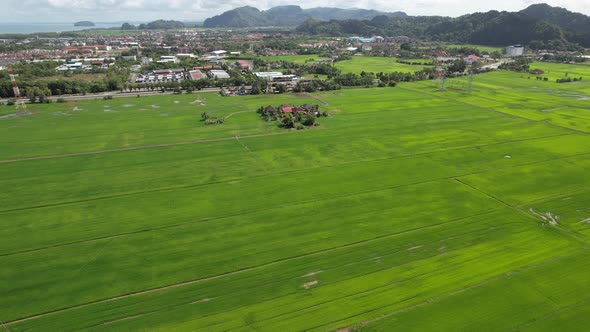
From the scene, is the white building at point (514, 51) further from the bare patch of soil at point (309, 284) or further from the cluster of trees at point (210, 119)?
the bare patch of soil at point (309, 284)

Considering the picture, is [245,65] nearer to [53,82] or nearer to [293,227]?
[53,82]

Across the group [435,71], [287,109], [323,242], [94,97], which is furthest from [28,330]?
[435,71]

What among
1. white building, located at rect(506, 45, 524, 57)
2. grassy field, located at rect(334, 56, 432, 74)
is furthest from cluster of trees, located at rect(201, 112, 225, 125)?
white building, located at rect(506, 45, 524, 57)

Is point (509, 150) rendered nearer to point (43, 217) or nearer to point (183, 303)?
point (183, 303)

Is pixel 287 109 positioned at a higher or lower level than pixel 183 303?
higher

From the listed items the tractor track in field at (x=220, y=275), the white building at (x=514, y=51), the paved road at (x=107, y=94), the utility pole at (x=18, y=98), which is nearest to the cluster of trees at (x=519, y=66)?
the white building at (x=514, y=51)
